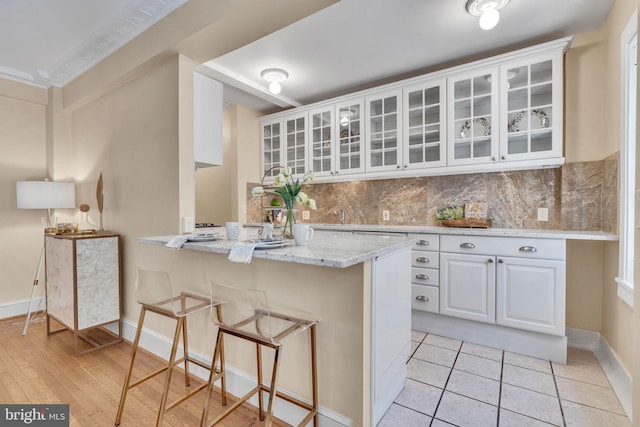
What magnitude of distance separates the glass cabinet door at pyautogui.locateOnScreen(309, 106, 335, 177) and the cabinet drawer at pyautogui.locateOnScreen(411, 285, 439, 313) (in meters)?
1.61

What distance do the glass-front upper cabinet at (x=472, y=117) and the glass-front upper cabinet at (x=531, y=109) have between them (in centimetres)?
8

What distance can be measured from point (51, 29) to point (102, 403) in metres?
2.79

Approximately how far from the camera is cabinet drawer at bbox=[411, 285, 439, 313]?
8.66ft

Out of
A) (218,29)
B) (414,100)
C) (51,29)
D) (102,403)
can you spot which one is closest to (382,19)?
(414,100)

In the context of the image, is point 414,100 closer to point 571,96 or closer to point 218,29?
point 571,96

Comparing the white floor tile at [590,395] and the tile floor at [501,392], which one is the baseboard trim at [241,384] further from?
the white floor tile at [590,395]

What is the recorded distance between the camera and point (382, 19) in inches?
85.7

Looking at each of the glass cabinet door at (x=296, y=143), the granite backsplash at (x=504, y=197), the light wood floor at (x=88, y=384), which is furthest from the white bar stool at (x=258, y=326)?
the glass cabinet door at (x=296, y=143)

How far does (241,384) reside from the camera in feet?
5.93

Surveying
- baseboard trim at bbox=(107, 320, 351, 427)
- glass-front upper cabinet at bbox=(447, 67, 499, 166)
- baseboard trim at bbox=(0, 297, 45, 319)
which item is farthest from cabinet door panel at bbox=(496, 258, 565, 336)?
baseboard trim at bbox=(0, 297, 45, 319)

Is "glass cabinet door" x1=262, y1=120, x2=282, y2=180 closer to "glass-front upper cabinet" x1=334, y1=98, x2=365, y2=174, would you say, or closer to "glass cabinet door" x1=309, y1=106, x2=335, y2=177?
"glass cabinet door" x1=309, y1=106, x2=335, y2=177

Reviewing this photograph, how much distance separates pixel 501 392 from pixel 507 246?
104 cm

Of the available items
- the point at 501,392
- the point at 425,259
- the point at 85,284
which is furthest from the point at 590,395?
the point at 85,284

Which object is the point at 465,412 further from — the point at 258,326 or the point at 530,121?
the point at 530,121
